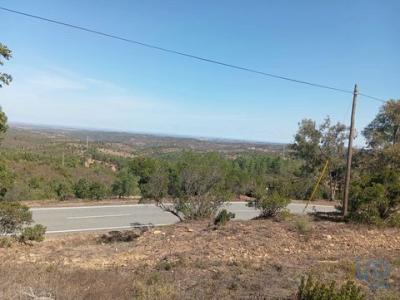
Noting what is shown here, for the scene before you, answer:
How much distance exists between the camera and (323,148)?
34.5 m

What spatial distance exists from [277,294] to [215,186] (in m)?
8.05

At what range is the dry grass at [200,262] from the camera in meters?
6.20

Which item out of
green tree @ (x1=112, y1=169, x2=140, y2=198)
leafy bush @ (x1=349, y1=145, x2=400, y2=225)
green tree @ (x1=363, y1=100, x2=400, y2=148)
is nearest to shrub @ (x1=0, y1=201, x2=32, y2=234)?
leafy bush @ (x1=349, y1=145, x2=400, y2=225)

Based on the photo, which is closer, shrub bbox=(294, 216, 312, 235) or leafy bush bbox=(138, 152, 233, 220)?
shrub bbox=(294, 216, 312, 235)

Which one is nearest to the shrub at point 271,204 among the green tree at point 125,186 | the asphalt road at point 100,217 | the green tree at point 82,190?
the asphalt road at point 100,217

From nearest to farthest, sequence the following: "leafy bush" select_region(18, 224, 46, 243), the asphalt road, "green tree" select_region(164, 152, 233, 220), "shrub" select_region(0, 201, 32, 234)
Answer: "shrub" select_region(0, 201, 32, 234), "leafy bush" select_region(18, 224, 46, 243), "green tree" select_region(164, 152, 233, 220), the asphalt road

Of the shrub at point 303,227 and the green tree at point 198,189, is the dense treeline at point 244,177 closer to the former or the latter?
the green tree at point 198,189

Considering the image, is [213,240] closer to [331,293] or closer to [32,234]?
[32,234]

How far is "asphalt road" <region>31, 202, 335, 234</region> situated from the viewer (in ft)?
61.2

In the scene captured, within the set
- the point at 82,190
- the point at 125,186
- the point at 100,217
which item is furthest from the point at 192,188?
the point at 125,186

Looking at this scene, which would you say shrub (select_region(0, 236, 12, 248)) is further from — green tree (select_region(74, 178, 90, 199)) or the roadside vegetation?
green tree (select_region(74, 178, 90, 199))

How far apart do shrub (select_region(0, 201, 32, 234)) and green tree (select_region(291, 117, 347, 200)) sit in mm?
26838

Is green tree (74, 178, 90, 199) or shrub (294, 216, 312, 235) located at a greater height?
shrub (294, 216, 312, 235)

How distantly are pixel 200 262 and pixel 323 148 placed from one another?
27.5 meters
